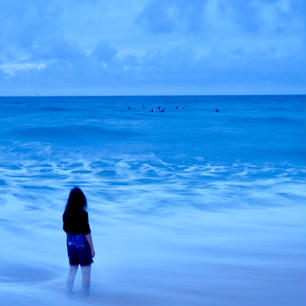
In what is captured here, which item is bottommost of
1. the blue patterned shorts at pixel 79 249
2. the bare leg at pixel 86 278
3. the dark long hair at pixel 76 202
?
the bare leg at pixel 86 278

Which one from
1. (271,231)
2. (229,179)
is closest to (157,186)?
(229,179)

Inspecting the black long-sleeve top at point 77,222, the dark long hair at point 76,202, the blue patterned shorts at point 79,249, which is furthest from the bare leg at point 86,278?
the dark long hair at point 76,202

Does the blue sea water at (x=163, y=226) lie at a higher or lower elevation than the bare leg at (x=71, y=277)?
higher

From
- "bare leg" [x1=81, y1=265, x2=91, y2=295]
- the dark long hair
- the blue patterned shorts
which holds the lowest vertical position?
"bare leg" [x1=81, y1=265, x2=91, y2=295]

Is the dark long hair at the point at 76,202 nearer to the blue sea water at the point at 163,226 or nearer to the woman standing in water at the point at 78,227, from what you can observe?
the woman standing in water at the point at 78,227

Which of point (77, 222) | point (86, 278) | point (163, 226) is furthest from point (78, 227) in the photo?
point (163, 226)

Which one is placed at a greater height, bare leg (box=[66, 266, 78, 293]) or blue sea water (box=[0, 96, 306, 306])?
blue sea water (box=[0, 96, 306, 306])

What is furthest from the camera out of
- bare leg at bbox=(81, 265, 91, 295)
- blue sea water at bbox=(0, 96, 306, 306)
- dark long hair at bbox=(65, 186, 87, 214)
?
blue sea water at bbox=(0, 96, 306, 306)

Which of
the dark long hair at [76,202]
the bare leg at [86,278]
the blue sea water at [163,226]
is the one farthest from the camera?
the blue sea water at [163,226]

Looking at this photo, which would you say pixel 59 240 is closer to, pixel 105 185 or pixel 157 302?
pixel 157 302

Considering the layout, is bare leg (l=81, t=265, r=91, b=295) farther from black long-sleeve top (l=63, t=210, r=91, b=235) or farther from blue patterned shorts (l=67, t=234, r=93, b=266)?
black long-sleeve top (l=63, t=210, r=91, b=235)

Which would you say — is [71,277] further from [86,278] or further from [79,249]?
[79,249]

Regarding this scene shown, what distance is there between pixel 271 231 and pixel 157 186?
17.3 ft

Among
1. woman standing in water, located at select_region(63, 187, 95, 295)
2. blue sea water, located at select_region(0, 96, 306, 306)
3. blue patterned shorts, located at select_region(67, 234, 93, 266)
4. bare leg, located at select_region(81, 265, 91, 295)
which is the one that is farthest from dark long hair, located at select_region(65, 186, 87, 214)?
blue sea water, located at select_region(0, 96, 306, 306)
